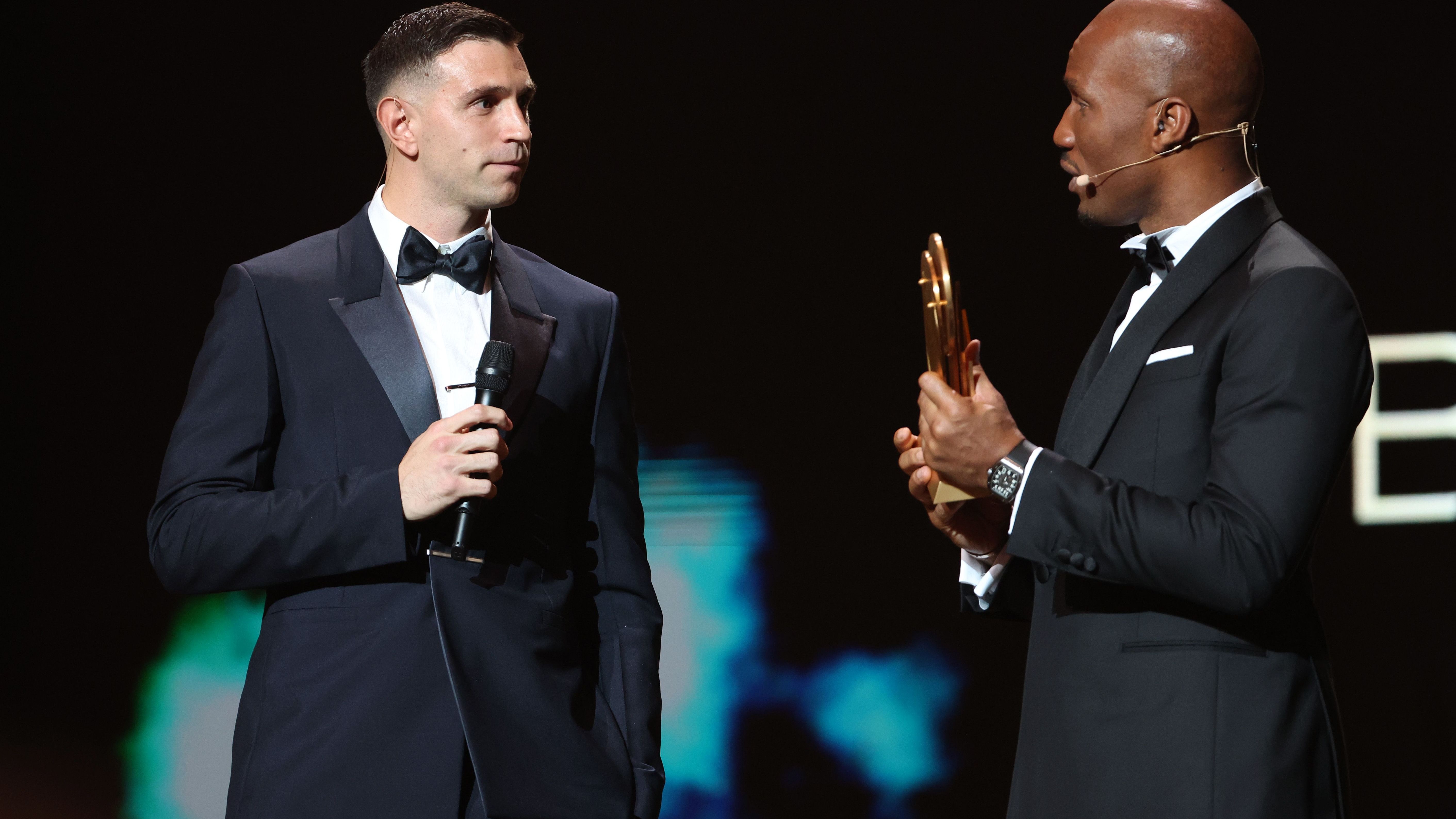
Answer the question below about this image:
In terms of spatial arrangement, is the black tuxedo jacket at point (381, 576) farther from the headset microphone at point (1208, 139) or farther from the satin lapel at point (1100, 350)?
the headset microphone at point (1208, 139)

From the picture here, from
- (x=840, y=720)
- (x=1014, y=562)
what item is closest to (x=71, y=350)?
(x=840, y=720)

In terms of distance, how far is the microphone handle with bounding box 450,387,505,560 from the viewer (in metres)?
1.62

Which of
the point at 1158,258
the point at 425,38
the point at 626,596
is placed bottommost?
the point at 626,596

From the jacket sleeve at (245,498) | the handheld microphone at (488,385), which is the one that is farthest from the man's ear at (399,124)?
the handheld microphone at (488,385)

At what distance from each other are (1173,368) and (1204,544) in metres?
0.27

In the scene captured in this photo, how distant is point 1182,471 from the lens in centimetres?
164

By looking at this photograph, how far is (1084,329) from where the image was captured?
3.72 meters

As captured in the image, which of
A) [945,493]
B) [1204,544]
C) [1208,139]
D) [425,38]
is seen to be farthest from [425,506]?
[1208,139]

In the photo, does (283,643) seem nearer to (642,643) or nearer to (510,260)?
(642,643)

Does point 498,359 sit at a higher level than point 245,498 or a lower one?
higher

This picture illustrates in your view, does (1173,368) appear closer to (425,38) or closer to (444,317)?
(444,317)

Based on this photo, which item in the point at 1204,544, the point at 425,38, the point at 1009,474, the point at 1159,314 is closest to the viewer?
the point at 1204,544

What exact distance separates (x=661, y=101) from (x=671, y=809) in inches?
76.3

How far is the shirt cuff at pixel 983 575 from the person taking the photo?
6.43 feet
